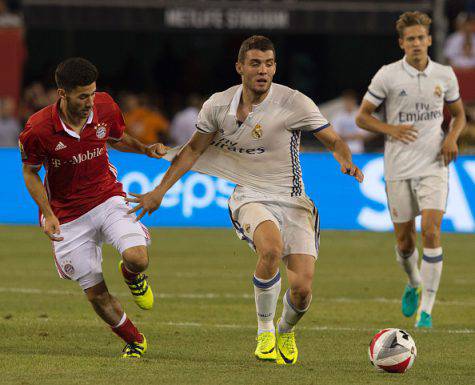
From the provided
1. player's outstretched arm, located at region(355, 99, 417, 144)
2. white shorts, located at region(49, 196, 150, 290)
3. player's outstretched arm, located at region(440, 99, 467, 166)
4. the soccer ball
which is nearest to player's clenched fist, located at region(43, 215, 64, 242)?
white shorts, located at region(49, 196, 150, 290)

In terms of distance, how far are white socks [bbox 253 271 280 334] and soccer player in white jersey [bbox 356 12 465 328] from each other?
256cm

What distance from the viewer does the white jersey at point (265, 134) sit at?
857 cm

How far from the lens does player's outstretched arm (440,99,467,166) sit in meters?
10.6

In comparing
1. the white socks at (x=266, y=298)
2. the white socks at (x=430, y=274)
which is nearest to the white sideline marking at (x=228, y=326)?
the white socks at (x=430, y=274)

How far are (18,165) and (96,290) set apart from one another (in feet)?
32.4

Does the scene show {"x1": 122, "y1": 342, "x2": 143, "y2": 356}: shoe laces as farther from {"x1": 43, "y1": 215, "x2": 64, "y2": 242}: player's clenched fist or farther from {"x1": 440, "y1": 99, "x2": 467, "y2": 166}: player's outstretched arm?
{"x1": 440, "y1": 99, "x2": 467, "y2": 166}: player's outstretched arm

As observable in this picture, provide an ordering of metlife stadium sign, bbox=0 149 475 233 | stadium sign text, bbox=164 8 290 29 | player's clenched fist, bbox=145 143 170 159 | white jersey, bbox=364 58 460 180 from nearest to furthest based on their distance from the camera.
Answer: player's clenched fist, bbox=145 143 170 159 < white jersey, bbox=364 58 460 180 < metlife stadium sign, bbox=0 149 475 233 < stadium sign text, bbox=164 8 290 29

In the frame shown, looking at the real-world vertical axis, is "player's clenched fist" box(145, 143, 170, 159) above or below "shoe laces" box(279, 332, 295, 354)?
above

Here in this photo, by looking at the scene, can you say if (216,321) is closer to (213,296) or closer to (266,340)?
(213,296)

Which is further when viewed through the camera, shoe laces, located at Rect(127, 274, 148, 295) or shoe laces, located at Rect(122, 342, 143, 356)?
shoe laces, located at Rect(127, 274, 148, 295)

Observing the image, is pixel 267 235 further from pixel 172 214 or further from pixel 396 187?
pixel 172 214

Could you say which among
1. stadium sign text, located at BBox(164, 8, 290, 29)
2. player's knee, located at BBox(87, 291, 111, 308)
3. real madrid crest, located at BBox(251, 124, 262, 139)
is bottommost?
stadium sign text, located at BBox(164, 8, 290, 29)

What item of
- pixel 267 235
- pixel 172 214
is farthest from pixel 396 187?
pixel 172 214

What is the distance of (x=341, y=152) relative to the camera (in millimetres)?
8391
